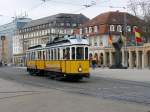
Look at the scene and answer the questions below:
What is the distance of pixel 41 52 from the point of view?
139 feet

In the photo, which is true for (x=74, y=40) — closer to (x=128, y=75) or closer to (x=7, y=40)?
(x=128, y=75)

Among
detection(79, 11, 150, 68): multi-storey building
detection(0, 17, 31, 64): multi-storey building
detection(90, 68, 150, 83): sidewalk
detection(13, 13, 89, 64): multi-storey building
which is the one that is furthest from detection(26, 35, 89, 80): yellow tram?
detection(0, 17, 31, 64): multi-storey building

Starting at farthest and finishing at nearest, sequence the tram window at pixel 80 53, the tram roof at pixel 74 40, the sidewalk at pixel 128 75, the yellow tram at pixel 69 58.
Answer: the sidewalk at pixel 128 75
the tram roof at pixel 74 40
the tram window at pixel 80 53
the yellow tram at pixel 69 58

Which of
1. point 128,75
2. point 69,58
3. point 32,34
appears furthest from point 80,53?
point 32,34

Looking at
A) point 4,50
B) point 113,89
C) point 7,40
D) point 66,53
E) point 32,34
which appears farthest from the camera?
point 4,50

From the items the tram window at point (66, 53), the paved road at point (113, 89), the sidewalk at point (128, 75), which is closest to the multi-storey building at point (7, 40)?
the sidewalk at point (128, 75)

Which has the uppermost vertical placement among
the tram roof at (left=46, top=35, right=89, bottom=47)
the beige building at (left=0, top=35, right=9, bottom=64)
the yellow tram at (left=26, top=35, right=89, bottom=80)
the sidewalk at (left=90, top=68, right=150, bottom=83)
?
the beige building at (left=0, top=35, right=9, bottom=64)

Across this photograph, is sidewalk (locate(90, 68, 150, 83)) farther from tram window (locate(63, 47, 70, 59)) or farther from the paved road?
tram window (locate(63, 47, 70, 59))

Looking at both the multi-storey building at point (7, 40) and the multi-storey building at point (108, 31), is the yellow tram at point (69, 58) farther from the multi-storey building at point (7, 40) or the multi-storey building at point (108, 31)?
the multi-storey building at point (7, 40)

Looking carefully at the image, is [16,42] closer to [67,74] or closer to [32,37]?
[32,37]

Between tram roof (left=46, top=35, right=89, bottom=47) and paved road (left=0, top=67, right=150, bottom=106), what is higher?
tram roof (left=46, top=35, right=89, bottom=47)

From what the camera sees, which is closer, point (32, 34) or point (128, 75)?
point (128, 75)

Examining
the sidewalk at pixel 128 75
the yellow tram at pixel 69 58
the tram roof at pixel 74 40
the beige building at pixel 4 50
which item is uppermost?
the beige building at pixel 4 50

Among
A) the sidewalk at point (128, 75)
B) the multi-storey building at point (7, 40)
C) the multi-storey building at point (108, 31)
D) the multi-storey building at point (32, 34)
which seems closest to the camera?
the sidewalk at point (128, 75)
